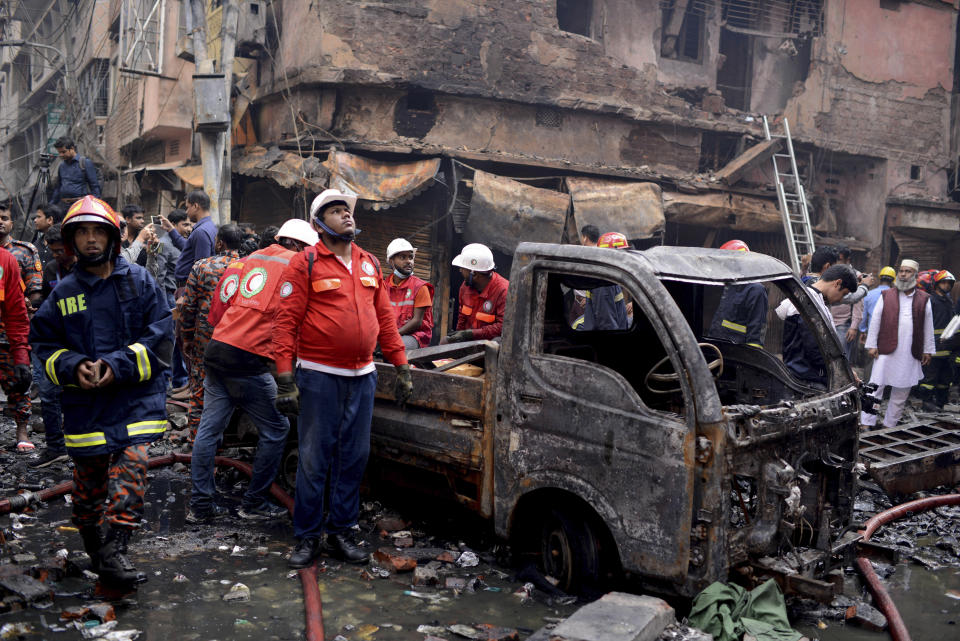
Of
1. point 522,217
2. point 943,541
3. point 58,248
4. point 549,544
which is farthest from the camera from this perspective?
point 522,217

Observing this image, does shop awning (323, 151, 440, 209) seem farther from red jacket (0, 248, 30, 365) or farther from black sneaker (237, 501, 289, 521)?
black sneaker (237, 501, 289, 521)

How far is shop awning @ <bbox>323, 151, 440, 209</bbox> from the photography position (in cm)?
1155

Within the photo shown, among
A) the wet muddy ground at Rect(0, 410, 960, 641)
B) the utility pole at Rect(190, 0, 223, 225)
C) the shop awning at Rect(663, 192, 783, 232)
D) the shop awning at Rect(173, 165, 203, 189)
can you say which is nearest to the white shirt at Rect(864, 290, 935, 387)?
the wet muddy ground at Rect(0, 410, 960, 641)

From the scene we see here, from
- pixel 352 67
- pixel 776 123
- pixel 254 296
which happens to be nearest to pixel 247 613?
pixel 254 296

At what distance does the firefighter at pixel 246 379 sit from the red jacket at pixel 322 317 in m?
0.74

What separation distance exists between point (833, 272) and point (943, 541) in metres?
2.08

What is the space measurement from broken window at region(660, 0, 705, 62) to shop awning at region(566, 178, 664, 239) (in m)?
3.83

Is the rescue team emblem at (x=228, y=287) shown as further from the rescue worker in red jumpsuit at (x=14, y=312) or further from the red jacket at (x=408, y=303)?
the rescue worker in red jumpsuit at (x=14, y=312)

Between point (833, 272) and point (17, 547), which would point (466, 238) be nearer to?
point (833, 272)

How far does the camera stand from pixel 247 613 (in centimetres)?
410

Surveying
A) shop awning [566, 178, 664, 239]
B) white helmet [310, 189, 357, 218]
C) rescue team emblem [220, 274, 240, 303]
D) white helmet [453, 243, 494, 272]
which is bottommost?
rescue team emblem [220, 274, 240, 303]

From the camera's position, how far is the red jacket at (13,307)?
632cm

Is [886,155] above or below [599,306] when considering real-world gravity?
above

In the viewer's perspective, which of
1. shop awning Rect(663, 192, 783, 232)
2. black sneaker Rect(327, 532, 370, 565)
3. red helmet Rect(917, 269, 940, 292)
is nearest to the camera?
black sneaker Rect(327, 532, 370, 565)
